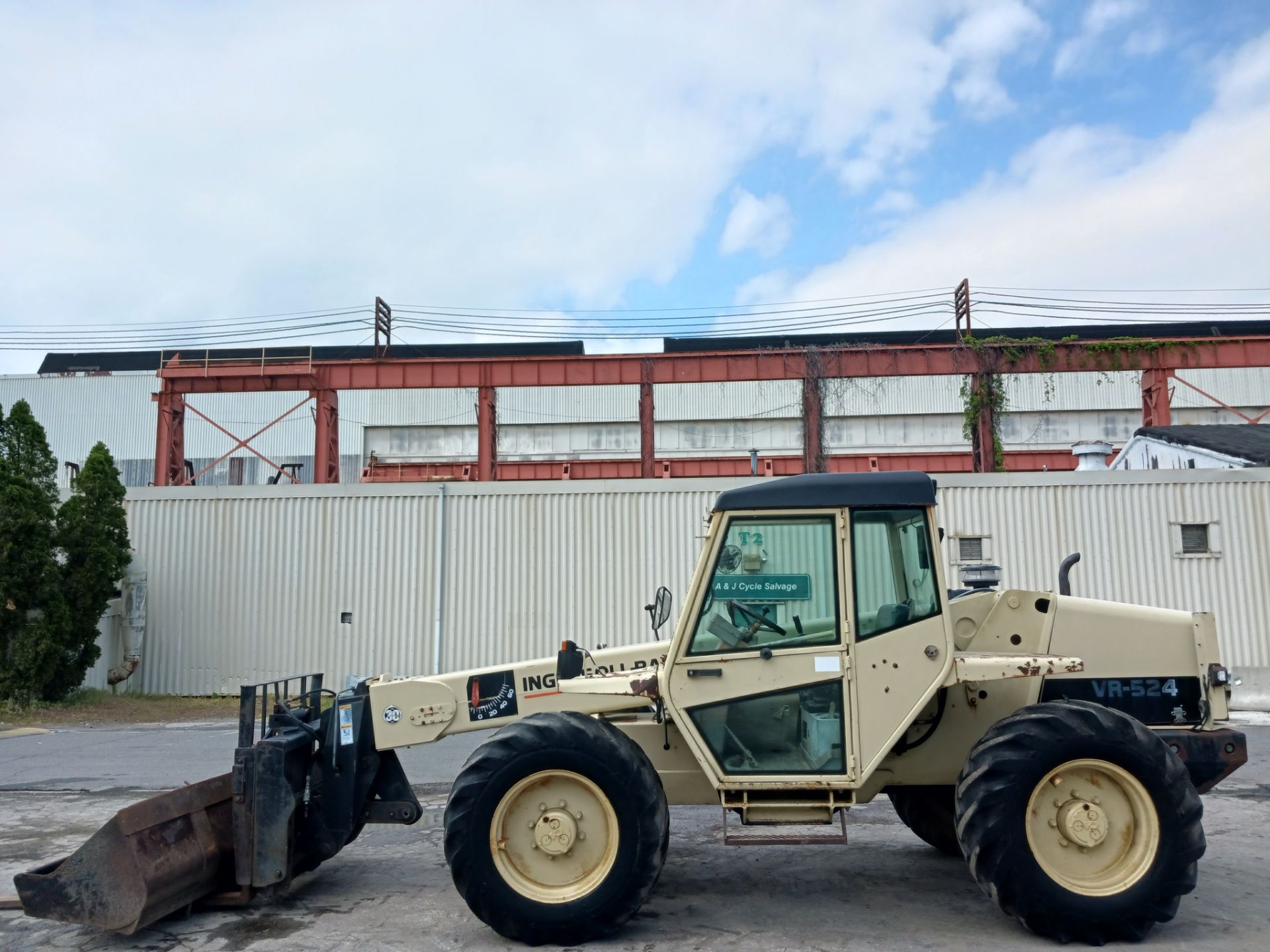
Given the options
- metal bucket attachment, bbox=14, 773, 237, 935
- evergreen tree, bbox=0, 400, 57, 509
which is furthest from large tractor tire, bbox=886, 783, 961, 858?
evergreen tree, bbox=0, 400, 57, 509

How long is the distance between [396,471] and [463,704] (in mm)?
34570

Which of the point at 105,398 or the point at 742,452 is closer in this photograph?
the point at 742,452

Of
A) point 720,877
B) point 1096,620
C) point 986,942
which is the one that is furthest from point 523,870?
point 1096,620

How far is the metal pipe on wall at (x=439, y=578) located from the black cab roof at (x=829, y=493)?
13482 millimetres

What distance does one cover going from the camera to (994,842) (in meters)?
4.86

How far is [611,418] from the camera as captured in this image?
135 ft

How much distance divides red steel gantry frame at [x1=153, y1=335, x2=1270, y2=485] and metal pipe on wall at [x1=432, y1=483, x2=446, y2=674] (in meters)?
5.52

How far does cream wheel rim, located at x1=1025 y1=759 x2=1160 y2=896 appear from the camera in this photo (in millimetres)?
4949

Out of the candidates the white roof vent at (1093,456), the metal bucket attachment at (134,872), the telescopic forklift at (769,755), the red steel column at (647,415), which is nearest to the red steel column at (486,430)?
the red steel column at (647,415)

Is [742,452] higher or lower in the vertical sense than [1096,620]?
higher

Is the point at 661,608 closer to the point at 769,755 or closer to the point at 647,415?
the point at 769,755

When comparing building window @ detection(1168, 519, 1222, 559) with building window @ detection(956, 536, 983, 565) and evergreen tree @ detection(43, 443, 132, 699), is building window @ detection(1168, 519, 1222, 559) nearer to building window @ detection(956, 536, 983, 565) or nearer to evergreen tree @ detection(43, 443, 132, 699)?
building window @ detection(956, 536, 983, 565)

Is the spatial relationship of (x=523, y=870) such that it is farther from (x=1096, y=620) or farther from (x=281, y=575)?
(x=281, y=575)

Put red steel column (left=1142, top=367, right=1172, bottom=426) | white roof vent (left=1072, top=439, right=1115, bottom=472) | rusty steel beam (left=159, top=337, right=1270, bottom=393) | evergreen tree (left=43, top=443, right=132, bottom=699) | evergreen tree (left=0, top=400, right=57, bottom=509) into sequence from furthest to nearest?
red steel column (left=1142, top=367, right=1172, bottom=426)
rusty steel beam (left=159, top=337, right=1270, bottom=393)
white roof vent (left=1072, top=439, right=1115, bottom=472)
evergreen tree (left=0, top=400, right=57, bottom=509)
evergreen tree (left=43, top=443, right=132, bottom=699)
